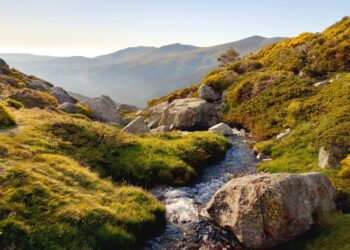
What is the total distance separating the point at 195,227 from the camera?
53.7 ft

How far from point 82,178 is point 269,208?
34.5 feet

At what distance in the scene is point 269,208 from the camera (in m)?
14.2

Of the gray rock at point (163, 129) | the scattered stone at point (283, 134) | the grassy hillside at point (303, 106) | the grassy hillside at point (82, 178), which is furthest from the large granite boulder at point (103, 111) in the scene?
the scattered stone at point (283, 134)

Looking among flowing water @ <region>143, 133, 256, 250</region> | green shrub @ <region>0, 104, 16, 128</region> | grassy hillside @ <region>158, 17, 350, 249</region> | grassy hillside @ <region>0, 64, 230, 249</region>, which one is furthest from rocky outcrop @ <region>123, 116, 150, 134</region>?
green shrub @ <region>0, 104, 16, 128</region>

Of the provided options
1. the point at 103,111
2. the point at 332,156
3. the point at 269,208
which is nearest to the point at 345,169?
the point at 332,156

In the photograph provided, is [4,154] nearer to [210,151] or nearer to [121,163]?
[121,163]

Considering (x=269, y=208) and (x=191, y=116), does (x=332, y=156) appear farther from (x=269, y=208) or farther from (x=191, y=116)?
(x=191, y=116)

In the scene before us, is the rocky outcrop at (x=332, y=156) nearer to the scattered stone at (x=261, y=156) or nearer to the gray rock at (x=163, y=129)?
the scattered stone at (x=261, y=156)

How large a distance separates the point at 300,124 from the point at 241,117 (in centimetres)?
1219

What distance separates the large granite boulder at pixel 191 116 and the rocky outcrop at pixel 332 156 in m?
23.6

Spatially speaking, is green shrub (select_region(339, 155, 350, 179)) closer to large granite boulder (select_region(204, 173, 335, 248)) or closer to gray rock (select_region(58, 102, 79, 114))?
large granite boulder (select_region(204, 173, 335, 248))

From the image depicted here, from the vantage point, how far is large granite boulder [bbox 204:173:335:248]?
14.1 meters

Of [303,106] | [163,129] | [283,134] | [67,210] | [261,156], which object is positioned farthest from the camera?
[163,129]

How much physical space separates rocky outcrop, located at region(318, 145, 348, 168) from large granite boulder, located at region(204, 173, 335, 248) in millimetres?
5746
